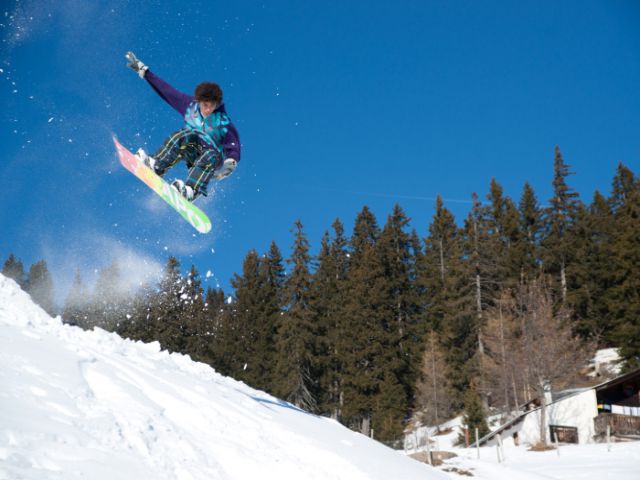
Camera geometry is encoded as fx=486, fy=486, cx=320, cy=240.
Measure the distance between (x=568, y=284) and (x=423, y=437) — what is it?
20112 mm

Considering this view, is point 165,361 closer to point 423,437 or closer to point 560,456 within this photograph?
point 560,456

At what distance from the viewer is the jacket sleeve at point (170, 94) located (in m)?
8.59

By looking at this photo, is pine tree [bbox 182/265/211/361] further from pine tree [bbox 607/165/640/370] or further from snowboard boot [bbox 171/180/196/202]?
A: snowboard boot [bbox 171/180/196/202]

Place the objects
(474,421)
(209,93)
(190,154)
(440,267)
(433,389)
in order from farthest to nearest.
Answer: (440,267), (433,389), (474,421), (190,154), (209,93)

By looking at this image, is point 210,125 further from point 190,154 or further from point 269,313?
point 269,313

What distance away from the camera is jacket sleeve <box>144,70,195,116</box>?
8.59 meters

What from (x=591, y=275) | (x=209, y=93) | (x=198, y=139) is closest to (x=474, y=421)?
(x=591, y=275)

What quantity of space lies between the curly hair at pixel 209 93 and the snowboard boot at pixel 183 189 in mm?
1478

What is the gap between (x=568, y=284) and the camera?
4031 cm

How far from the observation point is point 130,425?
5594 millimetres

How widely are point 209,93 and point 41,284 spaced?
69187 millimetres

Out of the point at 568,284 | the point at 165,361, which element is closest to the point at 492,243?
the point at 568,284

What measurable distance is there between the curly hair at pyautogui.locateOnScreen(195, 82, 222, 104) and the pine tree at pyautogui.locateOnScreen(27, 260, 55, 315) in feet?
206

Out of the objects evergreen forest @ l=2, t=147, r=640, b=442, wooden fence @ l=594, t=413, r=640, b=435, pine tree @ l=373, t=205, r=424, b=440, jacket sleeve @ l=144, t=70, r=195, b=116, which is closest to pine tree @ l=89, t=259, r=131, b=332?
evergreen forest @ l=2, t=147, r=640, b=442
